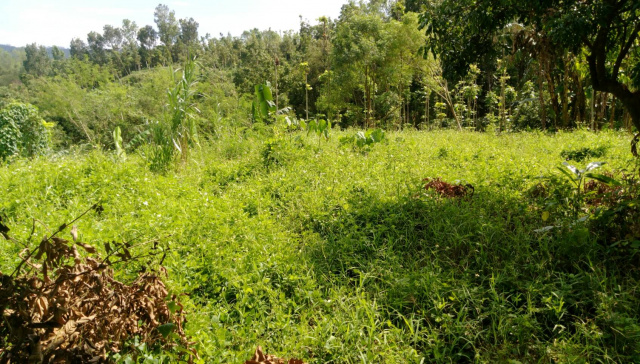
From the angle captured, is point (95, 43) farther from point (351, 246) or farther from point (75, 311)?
point (75, 311)

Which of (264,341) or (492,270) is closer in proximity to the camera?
(264,341)

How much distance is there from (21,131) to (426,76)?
1398 centimetres

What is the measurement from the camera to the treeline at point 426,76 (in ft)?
14.5

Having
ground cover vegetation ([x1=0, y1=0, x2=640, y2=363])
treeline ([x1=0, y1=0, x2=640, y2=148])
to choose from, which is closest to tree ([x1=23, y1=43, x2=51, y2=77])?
treeline ([x1=0, y1=0, x2=640, y2=148])

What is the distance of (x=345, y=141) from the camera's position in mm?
7656

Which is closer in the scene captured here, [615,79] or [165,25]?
[615,79]

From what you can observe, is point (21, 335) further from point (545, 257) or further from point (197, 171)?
point (197, 171)

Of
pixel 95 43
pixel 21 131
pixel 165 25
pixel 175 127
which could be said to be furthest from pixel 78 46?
pixel 175 127

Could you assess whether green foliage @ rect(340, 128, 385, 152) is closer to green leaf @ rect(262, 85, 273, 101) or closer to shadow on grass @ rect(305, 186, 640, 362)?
green leaf @ rect(262, 85, 273, 101)

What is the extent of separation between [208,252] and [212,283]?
32cm

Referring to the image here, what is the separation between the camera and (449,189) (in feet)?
13.8

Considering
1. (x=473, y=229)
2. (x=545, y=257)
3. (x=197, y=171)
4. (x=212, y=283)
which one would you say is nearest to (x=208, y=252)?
(x=212, y=283)

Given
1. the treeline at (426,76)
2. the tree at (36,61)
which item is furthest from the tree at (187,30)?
the treeline at (426,76)

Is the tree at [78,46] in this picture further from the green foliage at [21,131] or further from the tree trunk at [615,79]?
the tree trunk at [615,79]
